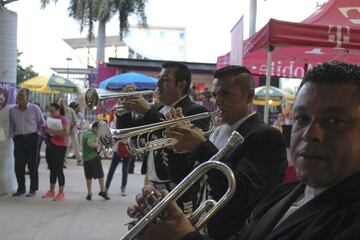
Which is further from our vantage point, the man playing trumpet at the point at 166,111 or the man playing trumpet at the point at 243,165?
the man playing trumpet at the point at 166,111

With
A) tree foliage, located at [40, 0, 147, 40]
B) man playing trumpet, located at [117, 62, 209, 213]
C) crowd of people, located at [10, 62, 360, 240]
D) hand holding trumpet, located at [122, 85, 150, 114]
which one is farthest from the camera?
tree foliage, located at [40, 0, 147, 40]

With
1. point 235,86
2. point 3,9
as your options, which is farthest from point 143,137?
point 3,9

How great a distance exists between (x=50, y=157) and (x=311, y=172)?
6.82 metres

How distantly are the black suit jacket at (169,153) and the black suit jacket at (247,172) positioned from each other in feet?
2.01

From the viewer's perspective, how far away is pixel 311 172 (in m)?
1.40

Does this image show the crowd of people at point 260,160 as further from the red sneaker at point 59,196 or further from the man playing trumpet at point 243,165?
the red sneaker at point 59,196

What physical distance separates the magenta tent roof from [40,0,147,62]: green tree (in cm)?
1645

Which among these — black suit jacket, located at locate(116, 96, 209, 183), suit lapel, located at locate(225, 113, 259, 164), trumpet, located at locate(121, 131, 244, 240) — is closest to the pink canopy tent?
black suit jacket, located at locate(116, 96, 209, 183)

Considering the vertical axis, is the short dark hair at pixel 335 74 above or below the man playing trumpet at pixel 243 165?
above

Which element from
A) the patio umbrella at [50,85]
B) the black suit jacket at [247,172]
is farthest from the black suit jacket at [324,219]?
the patio umbrella at [50,85]

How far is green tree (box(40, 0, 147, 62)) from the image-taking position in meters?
23.1

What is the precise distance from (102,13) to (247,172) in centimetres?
2214

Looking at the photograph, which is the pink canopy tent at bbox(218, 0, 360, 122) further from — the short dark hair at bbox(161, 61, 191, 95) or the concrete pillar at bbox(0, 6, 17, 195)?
the concrete pillar at bbox(0, 6, 17, 195)

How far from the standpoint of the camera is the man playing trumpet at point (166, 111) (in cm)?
326
